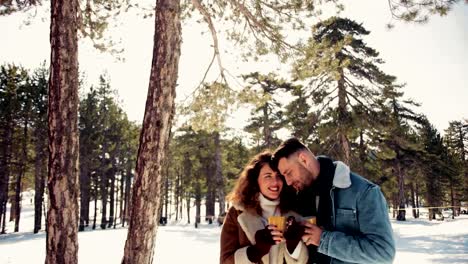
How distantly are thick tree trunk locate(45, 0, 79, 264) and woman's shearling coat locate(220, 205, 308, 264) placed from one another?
9.53ft

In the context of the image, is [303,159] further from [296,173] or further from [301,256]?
[301,256]

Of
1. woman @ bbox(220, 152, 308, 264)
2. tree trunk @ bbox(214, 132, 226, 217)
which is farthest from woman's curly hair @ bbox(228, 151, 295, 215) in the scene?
tree trunk @ bbox(214, 132, 226, 217)

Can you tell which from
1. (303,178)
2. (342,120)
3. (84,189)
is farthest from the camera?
(84,189)

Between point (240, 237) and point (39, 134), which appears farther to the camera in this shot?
point (39, 134)

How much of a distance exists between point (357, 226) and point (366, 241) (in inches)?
5.3

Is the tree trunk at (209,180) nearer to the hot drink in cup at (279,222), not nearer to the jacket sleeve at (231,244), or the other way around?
the jacket sleeve at (231,244)

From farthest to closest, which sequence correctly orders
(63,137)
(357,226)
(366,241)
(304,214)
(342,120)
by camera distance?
(342,120), (63,137), (304,214), (357,226), (366,241)

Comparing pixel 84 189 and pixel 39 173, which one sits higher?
pixel 39 173

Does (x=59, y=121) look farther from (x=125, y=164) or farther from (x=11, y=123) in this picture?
(x=125, y=164)

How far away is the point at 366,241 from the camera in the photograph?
7.13 ft

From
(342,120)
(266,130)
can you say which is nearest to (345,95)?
(342,120)

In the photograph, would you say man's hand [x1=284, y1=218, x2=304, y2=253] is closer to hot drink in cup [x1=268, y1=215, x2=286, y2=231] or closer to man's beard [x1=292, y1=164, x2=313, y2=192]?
hot drink in cup [x1=268, y1=215, x2=286, y2=231]

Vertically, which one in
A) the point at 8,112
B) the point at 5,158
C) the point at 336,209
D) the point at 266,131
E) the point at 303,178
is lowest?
the point at 336,209

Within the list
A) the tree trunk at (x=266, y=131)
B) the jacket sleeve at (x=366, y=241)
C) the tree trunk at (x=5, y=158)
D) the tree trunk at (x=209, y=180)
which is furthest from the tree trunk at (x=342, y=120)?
the tree trunk at (x=5, y=158)
